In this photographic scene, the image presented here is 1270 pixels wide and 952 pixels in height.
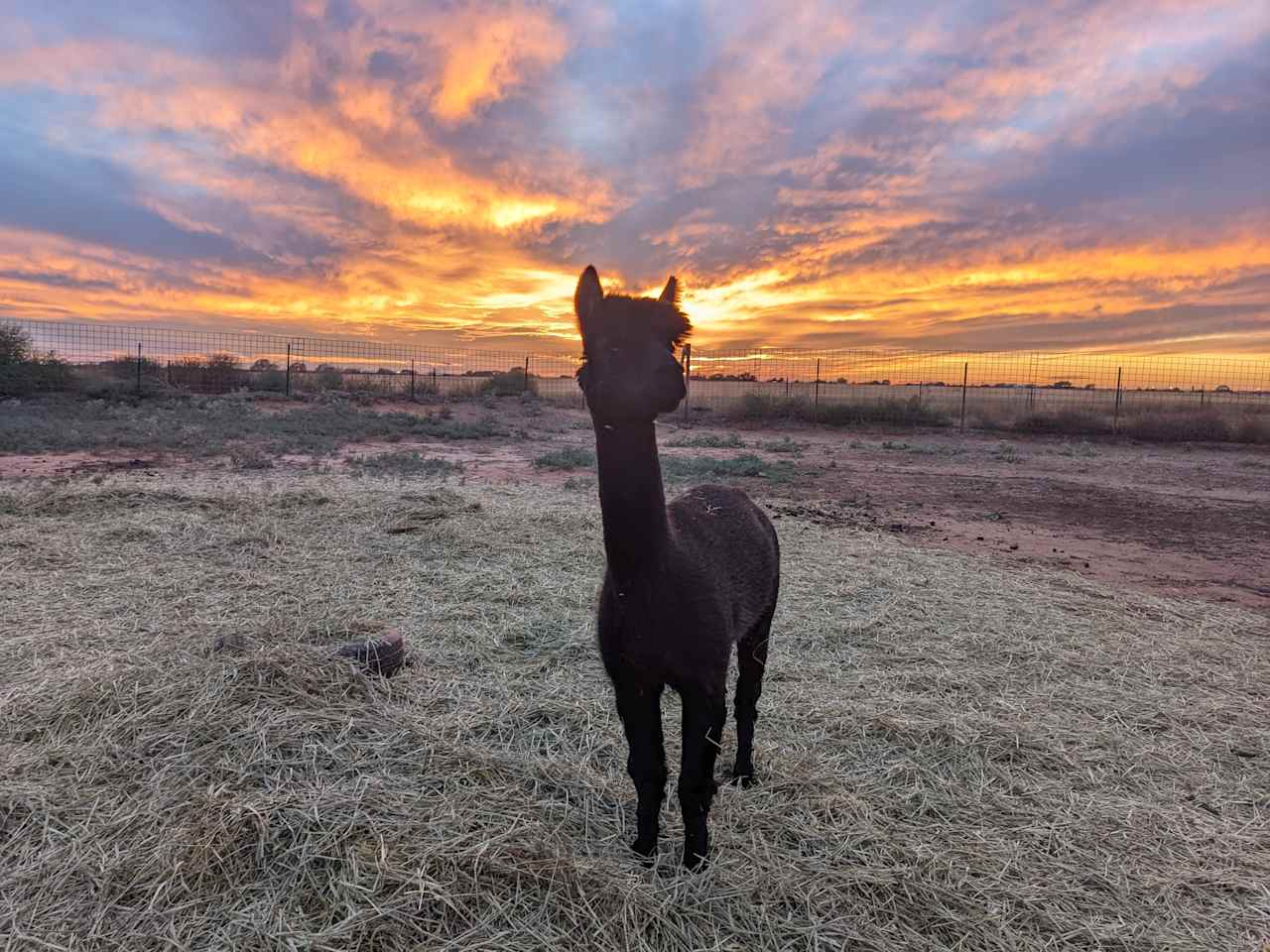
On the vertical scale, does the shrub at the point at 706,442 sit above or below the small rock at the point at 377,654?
above

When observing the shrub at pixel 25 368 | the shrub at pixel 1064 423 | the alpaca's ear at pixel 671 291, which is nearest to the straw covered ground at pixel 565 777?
the alpaca's ear at pixel 671 291

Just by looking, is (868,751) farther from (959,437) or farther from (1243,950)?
(959,437)

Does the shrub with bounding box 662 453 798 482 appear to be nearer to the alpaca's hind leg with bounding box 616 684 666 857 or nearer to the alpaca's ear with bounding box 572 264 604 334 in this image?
the alpaca's hind leg with bounding box 616 684 666 857

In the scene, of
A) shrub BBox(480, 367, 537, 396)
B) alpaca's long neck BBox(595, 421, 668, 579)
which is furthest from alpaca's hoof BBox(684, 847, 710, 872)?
shrub BBox(480, 367, 537, 396)

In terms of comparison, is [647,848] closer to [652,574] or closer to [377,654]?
[652,574]

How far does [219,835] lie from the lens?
8.70ft

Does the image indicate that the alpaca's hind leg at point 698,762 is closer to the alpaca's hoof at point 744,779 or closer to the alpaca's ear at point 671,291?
the alpaca's hoof at point 744,779

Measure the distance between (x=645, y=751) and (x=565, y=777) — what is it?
0.83 metres

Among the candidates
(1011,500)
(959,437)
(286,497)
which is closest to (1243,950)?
(286,497)

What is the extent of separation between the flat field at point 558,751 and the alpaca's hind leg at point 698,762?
0.13 m

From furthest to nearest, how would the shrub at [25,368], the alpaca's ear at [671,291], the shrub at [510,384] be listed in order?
the shrub at [510,384], the shrub at [25,368], the alpaca's ear at [671,291]

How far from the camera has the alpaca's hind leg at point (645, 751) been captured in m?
2.69

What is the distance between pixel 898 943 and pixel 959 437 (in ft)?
82.3

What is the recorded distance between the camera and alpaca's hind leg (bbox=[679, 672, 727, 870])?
258 centimetres
